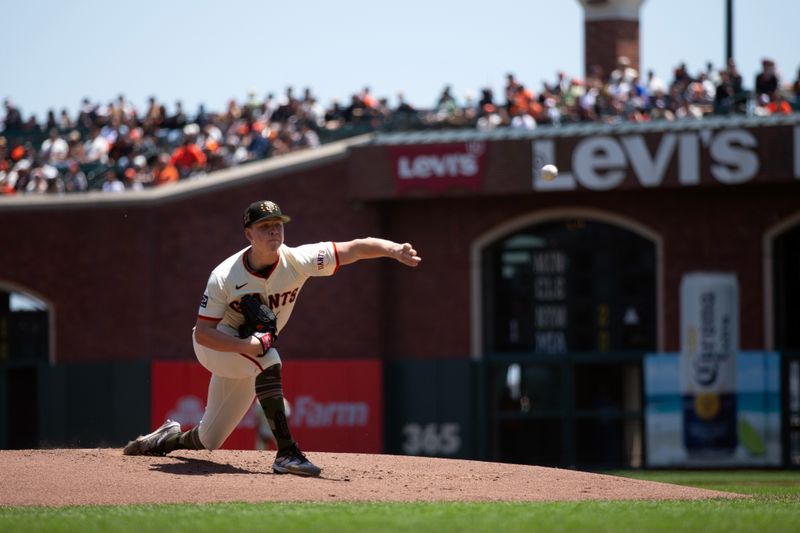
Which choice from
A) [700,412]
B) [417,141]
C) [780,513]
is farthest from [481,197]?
[780,513]

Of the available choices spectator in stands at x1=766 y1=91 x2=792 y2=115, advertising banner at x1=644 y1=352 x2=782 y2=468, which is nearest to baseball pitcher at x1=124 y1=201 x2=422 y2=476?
advertising banner at x1=644 y1=352 x2=782 y2=468

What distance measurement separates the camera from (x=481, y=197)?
25219 millimetres

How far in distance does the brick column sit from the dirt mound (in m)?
19.3

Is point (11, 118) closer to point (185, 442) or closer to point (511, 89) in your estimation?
point (511, 89)

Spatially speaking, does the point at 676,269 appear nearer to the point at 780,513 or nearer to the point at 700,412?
the point at 700,412

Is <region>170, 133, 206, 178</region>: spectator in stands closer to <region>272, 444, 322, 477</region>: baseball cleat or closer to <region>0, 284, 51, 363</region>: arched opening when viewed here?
<region>0, 284, 51, 363</region>: arched opening

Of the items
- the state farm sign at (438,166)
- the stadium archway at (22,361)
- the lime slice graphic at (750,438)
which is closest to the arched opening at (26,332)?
the stadium archway at (22,361)

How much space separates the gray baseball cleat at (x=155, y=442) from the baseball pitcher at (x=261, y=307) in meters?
0.75

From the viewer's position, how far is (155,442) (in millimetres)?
11523

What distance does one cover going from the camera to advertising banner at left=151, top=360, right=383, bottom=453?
82.3 ft

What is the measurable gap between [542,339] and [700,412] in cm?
314

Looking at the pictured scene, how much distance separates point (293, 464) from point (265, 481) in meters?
0.36

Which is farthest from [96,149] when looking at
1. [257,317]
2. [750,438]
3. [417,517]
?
[417,517]

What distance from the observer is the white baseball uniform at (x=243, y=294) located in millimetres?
10328
